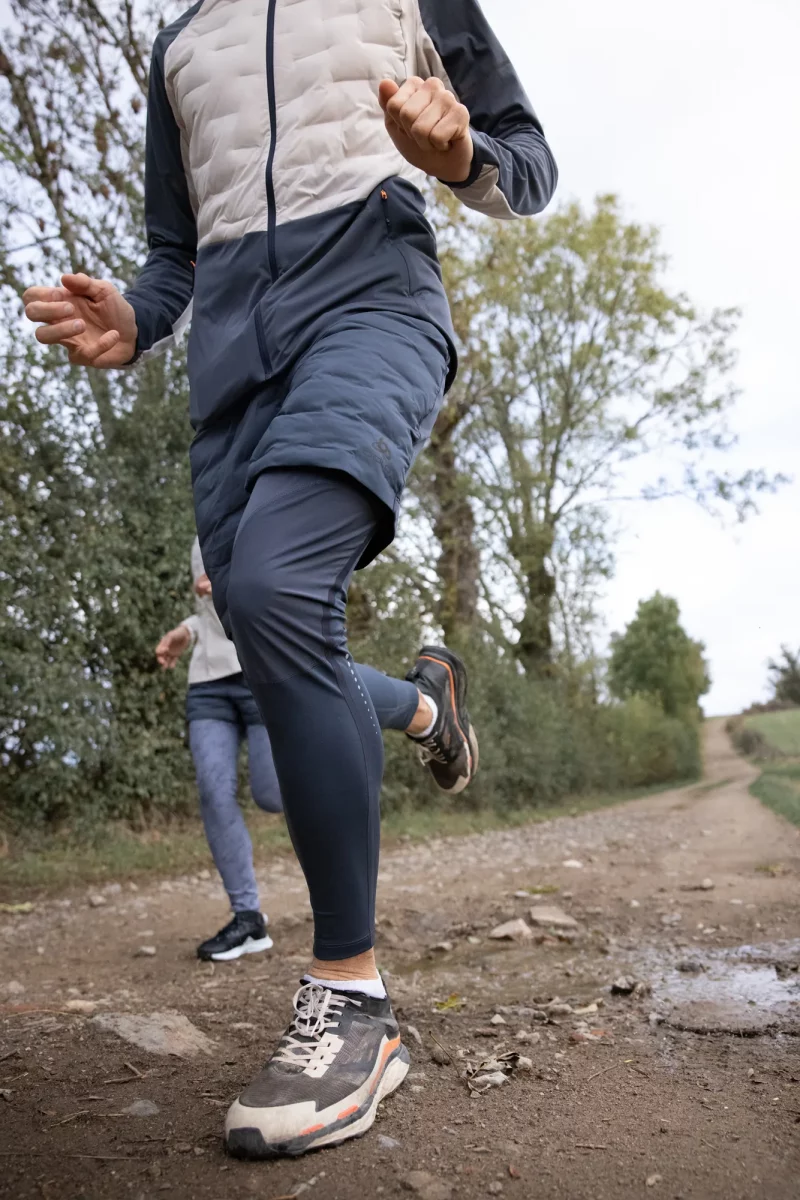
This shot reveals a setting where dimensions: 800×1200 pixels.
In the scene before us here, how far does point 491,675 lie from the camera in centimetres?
1538

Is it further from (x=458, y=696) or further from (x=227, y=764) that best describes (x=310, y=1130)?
(x=227, y=764)

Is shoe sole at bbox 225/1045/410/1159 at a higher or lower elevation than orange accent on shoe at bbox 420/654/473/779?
lower

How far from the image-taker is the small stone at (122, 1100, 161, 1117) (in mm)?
1928

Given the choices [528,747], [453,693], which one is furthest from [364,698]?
[528,747]

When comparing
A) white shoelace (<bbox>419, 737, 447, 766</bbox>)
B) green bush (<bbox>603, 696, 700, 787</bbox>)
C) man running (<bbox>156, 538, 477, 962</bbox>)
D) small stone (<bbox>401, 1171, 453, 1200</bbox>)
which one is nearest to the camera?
small stone (<bbox>401, 1171, 453, 1200</bbox>)

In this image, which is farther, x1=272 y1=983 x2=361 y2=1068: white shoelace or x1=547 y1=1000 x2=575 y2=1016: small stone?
x1=547 y1=1000 x2=575 y2=1016: small stone

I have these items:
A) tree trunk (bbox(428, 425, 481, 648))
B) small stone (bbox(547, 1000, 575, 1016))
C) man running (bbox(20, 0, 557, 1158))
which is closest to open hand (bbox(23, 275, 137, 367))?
man running (bbox(20, 0, 557, 1158))

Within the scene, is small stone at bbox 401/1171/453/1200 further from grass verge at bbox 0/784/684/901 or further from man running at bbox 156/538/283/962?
grass verge at bbox 0/784/684/901

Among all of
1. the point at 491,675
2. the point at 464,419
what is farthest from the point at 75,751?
the point at 464,419

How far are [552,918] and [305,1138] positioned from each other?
272 centimetres

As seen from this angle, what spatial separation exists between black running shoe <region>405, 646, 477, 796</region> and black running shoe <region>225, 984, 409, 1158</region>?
1371mm

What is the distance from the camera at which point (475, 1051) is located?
2367 millimetres

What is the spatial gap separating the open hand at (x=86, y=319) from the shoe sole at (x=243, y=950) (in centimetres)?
247

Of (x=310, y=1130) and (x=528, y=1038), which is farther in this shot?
(x=528, y=1038)
